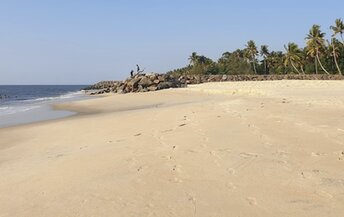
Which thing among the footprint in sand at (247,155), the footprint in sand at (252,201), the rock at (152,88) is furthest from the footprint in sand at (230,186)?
the rock at (152,88)

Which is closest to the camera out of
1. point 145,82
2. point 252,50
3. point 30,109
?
point 30,109

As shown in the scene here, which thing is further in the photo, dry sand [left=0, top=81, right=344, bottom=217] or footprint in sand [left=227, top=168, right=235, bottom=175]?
footprint in sand [left=227, top=168, right=235, bottom=175]

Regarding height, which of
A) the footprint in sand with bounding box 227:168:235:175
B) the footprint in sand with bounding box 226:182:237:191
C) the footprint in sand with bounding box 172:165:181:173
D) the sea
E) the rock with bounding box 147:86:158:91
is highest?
the footprint in sand with bounding box 172:165:181:173

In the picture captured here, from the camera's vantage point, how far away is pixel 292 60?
74.7 meters

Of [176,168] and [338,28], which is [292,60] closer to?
[338,28]

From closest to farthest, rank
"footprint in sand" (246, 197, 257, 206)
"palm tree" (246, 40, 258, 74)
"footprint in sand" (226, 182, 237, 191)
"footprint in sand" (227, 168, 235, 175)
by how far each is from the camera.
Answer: "footprint in sand" (246, 197, 257, 206) → "footprint in sand" (226, 182, 237, 191) → "footprint in sand" (227, 168, 235, 175) → "palm tree" (246, 40, 258, 74)

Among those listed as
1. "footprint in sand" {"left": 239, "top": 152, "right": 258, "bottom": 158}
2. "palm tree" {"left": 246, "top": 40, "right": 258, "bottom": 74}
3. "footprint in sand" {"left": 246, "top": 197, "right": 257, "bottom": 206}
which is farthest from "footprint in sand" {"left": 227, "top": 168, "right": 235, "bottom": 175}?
"palm tree" {"left": 246, "top": 40, "right": 258, "bottom": 74}

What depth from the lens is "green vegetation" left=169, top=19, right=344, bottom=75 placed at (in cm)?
6756

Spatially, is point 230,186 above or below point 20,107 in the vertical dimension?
above

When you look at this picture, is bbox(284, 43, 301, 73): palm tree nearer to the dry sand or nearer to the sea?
the sea

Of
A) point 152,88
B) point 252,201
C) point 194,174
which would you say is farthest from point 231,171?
point 152,88

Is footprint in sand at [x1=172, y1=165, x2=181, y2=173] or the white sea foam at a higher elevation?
footprint in sand at [x1=172, y1=165, x2=181, y2=173]

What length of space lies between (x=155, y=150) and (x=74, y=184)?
2187 millimetres

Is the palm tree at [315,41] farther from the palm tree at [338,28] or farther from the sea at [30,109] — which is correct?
the sea at [30,109]
